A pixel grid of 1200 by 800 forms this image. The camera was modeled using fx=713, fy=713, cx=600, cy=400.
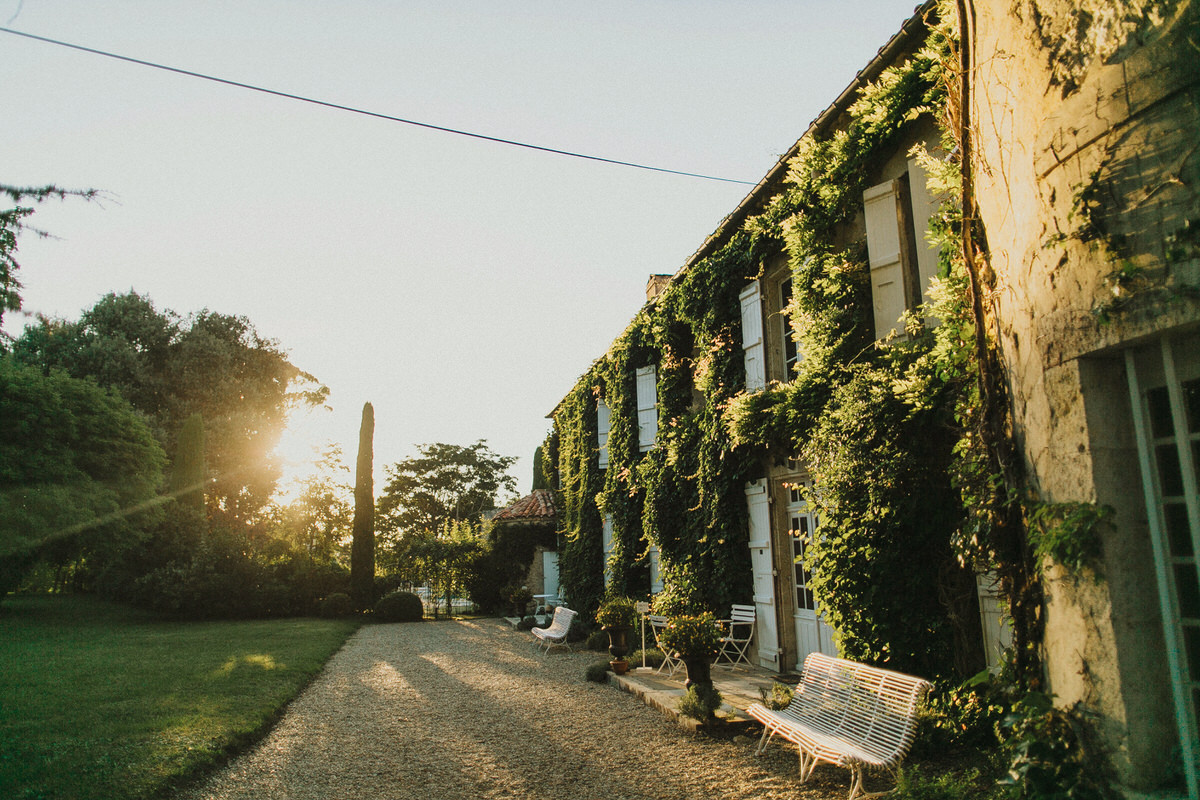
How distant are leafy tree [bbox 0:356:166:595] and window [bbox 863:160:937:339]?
1312cm

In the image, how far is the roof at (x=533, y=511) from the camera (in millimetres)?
23047

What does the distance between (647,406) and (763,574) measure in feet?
15.7

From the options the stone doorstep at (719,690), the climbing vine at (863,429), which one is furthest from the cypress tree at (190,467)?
the stone doorstep at (719,690)

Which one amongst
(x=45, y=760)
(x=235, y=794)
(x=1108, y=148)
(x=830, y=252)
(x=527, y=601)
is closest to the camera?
(x=1108, y=148)

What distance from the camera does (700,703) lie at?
22.7ft

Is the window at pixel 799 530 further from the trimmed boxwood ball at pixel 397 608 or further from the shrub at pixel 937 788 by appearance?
the trimmed boxwood ball at pixel 397 608

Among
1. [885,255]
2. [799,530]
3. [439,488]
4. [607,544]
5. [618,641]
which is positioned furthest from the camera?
[439,488]

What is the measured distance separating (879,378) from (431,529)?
4333 cm

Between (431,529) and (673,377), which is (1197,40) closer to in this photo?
(673,377)

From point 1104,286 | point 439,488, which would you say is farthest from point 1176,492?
point 439,488

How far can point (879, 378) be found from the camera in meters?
6.70

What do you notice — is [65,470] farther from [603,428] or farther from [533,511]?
[533,511]

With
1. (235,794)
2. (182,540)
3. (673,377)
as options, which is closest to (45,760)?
(235,794)

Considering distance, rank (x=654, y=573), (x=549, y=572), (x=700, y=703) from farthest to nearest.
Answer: (x=549, y=572) → (x=654, y=573) → (x=700, y=703)
